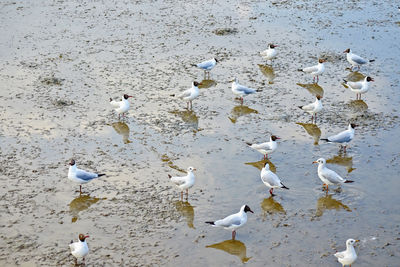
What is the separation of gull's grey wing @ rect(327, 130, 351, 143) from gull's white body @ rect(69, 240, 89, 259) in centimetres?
720

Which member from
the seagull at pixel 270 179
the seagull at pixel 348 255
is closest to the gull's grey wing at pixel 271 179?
the seagull at pixel 270 179

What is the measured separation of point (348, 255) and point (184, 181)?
4017 mm

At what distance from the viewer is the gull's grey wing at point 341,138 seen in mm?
14936

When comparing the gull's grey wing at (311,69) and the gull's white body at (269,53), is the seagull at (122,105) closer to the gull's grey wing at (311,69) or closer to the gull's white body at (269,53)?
the gull's white body at (269,53)

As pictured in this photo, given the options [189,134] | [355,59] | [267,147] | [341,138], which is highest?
[355,59]

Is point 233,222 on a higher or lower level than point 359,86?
lower

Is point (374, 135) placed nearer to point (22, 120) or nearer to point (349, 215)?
point (349, 215)

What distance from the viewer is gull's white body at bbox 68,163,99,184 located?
13.1m

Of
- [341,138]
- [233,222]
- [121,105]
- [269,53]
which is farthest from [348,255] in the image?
[269,53]

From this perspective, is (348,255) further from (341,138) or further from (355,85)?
(355,85)

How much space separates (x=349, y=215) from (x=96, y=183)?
582cm

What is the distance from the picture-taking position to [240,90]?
17.7m

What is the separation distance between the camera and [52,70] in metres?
19.7

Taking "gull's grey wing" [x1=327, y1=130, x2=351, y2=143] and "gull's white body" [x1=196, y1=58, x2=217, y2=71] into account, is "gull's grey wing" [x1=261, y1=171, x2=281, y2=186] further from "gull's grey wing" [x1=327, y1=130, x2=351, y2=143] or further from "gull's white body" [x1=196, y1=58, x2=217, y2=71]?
"gull's white body" [x1=196, y1=58, x2=217, y2=71]
